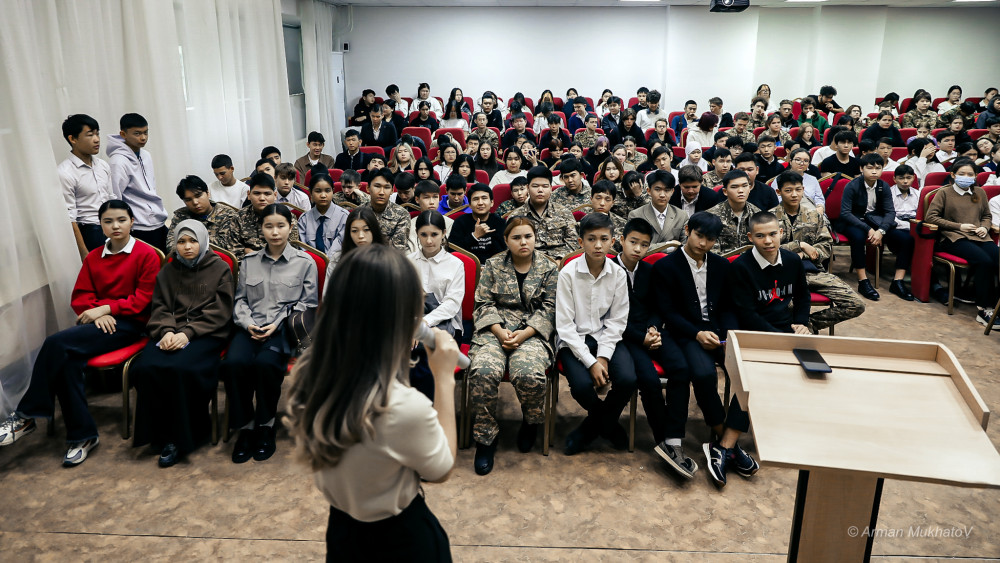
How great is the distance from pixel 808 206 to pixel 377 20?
1042 centimetres

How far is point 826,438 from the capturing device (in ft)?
5.19

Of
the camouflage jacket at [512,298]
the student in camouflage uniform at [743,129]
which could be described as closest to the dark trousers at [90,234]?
the camouflage jacket at [512,298]

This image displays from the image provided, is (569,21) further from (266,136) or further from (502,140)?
(266,136)

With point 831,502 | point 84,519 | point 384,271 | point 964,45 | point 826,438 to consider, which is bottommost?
point 84,519

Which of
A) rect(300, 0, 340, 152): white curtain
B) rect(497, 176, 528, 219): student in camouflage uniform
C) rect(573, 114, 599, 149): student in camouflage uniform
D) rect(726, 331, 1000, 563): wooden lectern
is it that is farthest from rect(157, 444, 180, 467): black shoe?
rect(300, 0, 340, 152): white curtain

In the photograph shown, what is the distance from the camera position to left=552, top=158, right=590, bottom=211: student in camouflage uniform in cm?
515

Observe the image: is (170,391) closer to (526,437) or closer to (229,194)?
(526,437)

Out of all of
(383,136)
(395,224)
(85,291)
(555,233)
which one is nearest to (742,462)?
(555,233)

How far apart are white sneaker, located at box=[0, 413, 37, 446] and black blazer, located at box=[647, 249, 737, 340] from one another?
132 inches

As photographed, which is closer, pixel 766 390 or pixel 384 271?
pixel 384 271

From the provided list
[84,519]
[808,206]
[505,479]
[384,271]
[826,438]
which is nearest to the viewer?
[384,271]

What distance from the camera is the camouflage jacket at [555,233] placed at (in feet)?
15.2

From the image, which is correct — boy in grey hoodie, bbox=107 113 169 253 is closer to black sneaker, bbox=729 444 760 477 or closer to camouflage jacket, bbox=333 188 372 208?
camouflage jacket, bbox=333 188 372 208

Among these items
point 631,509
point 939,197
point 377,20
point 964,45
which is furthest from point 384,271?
point 964,45
